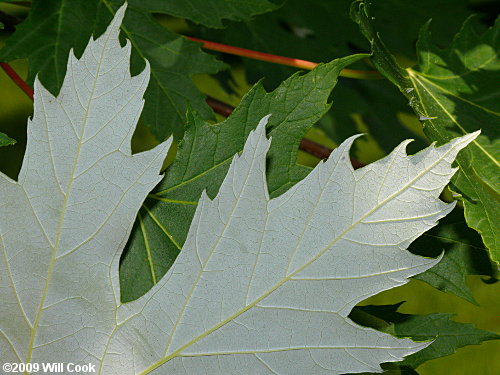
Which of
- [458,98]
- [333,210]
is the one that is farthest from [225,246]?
[458,98]

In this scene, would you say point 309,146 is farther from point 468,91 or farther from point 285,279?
point 285,279

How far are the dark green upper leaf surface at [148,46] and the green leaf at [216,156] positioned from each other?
153mm

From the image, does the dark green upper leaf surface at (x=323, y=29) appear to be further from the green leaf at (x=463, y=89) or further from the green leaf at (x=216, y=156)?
the green leaf at (x=216, y=156)

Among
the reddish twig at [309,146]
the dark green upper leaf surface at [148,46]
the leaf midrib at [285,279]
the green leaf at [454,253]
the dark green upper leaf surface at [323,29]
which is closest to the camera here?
the leaf midrib at [285,279]

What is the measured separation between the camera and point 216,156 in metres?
0.42

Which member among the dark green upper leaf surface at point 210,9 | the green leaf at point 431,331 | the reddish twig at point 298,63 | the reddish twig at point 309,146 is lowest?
the green leaf at point 431,331

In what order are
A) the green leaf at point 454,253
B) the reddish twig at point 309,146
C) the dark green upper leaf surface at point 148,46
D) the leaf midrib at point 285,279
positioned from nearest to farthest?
the leaf midrib at point 285,279
the green leaf at point 454,253
the dark green upper leaf surface at point 148,46
the reddish twig at point 309,146

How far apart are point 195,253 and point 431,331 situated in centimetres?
22

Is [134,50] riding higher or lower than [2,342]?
higher

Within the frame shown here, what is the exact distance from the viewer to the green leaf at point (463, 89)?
0.45 m

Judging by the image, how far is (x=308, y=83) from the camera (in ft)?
1.37

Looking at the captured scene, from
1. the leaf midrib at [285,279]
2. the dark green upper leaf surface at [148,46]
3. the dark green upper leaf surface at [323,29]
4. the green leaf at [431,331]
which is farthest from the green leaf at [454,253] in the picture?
the dark green upper leaf surface at [323,29]

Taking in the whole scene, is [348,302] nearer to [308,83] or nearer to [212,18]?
[308,83]

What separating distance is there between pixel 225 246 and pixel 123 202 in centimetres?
7
